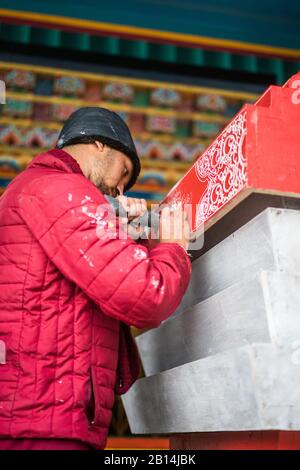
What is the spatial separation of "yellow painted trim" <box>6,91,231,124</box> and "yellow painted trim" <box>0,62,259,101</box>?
0.49 feet

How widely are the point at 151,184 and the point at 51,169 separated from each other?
2.49 metres

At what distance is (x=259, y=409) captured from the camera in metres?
1.04

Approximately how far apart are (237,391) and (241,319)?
15cm

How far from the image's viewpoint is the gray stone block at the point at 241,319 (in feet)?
3.55

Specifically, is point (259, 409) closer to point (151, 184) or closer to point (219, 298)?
point (219, 298)

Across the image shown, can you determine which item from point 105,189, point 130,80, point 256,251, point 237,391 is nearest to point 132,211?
point 105,189

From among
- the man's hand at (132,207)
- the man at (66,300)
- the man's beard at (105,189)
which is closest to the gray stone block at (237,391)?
the man at (66,300)

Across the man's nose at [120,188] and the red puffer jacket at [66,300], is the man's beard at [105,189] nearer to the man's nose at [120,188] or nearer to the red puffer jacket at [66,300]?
the man's nose at [120,188]

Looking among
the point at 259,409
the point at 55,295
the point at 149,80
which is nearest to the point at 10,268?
the point at 55,295

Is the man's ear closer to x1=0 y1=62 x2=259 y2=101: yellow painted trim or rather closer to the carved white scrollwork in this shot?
the carved white scrollwork

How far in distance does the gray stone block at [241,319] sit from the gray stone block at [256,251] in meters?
0.04

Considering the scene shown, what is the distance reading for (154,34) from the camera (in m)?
3.54
